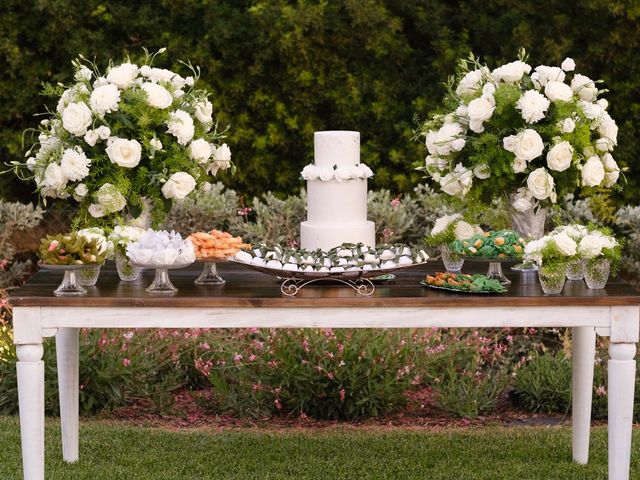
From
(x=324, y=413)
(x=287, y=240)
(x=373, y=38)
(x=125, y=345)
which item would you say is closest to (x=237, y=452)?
(x=324, y=413)

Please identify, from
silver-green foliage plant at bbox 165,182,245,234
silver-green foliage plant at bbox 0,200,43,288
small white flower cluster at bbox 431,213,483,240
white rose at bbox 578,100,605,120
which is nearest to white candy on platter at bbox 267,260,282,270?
small white flower cluster at bbox 431,213,483,240

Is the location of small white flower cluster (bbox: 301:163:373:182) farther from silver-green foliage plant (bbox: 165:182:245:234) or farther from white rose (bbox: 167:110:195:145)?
silver-green foliage plant (bbox: 165:182:245:234)

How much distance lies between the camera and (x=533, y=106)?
5.05m

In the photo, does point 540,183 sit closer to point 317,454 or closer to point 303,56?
point 317,454

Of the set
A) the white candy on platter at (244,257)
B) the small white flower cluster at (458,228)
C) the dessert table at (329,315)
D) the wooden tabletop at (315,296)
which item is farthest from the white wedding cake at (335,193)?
the dessert table at (329,315)

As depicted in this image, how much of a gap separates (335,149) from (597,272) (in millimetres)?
1314

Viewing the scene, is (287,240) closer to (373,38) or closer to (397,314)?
(373,38)

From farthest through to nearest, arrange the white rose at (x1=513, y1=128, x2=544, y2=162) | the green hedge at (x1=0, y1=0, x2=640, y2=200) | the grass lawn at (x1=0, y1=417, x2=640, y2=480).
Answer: the green hedge at (x1=0, y1=0, x2=640, y2=200) < the grass lawn at (x1=0, y1=417, x2=640, y2=480) < the white rose at (x1=513, y1=128, x2=544, y2=162)

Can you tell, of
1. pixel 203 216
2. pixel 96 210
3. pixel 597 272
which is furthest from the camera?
pixel 203 216

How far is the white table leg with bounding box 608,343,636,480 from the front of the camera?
4.57m

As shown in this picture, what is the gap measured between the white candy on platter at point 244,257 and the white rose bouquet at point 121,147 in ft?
2.18

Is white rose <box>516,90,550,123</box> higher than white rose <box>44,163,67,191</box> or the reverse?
higher

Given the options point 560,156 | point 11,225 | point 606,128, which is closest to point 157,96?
point 560,156

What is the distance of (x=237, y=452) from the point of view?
5.99 metres
